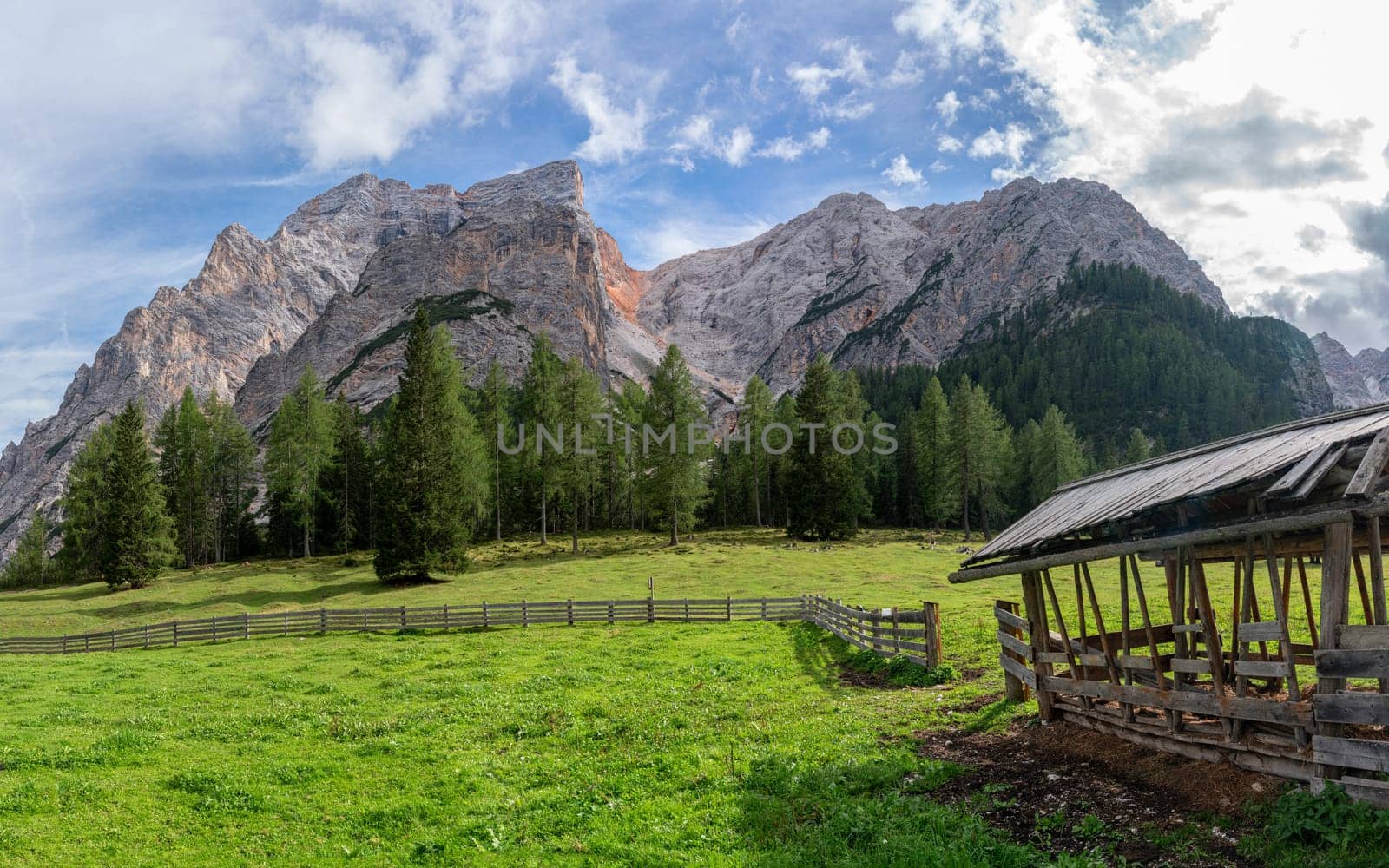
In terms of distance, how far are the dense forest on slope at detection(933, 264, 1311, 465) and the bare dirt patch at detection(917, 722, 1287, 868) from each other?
106827mm

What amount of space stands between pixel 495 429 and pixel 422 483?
73.2 ft

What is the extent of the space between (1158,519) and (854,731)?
6768 millimetres

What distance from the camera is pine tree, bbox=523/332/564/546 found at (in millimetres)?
64500

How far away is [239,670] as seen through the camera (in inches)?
1051

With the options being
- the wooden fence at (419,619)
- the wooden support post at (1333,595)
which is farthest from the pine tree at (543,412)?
the wooden support post at (1333,595)

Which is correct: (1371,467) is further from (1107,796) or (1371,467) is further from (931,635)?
(931,635)

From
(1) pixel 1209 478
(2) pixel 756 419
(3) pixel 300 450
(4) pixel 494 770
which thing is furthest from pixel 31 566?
(1) pixel 1209 478

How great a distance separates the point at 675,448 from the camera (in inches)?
2532

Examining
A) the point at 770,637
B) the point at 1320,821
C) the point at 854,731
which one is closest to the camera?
the point at 1320,821

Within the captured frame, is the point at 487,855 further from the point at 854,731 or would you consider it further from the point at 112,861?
the point at 854,731

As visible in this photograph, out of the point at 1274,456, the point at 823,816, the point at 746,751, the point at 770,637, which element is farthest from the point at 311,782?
the point at 770,637

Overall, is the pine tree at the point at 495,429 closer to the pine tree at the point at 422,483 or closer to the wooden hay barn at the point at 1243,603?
the pine tree at the point at 422,483

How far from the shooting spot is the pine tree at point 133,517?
5403 cm

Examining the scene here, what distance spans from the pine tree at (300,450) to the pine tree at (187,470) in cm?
730
